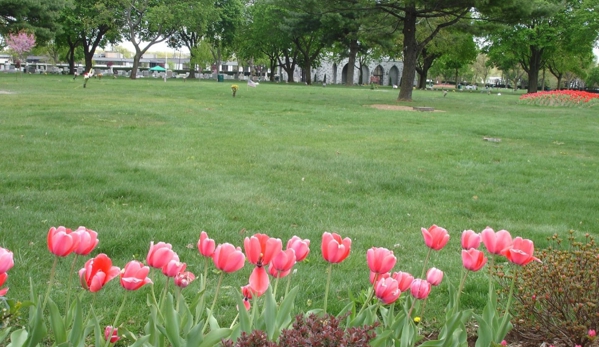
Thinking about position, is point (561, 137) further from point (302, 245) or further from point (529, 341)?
point (302, 245)

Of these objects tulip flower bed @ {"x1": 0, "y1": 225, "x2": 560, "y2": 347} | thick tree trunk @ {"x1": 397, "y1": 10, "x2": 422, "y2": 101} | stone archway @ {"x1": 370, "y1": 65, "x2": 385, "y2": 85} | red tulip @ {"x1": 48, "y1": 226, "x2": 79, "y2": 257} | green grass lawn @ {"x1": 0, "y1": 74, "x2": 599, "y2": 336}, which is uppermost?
stone archway @ {"x1": 370, "y1": 65, "x2": 385, "y2": 85}

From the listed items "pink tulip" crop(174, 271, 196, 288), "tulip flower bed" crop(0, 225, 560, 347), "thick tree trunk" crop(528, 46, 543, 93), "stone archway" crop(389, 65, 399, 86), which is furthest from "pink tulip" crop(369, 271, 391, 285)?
"stone archway" crop(389, 65, 399, 86)

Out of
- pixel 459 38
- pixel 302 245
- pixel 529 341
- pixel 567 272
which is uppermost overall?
pixel 459 38

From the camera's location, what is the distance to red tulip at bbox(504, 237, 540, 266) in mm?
1949

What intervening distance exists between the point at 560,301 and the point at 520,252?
82cm

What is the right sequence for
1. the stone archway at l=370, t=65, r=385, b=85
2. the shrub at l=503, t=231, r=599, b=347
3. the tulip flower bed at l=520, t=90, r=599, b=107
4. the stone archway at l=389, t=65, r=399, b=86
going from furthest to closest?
the stone archway at l=389, t=65, r=399, b=86 < the stone archway at l=370, t=65, r=385, b=85 < the tulip flower bed at l=520, t=90, r=599, b=107 < the shrub at l=503, t=231, r=599, b=347

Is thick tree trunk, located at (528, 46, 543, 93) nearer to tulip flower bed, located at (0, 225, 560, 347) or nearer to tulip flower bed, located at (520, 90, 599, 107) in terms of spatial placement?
tulip flower bed, located at (520, 90, 599, 107)

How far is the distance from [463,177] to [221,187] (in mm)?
3456

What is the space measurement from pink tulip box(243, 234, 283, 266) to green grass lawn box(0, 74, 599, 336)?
4.39 ft

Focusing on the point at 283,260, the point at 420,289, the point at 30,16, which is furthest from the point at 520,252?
the point at 30,16

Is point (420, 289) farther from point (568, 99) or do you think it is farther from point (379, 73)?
point (379, 73)

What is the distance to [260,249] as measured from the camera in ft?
6.08

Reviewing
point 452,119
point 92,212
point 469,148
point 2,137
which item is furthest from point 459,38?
Result: point 92,212

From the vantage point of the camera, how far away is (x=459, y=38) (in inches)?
Answer: 1289
